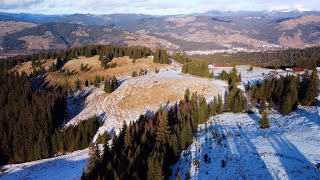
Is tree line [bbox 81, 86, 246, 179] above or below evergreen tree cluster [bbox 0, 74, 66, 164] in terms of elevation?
above

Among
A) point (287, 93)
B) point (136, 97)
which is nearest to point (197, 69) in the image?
point (136, 97)

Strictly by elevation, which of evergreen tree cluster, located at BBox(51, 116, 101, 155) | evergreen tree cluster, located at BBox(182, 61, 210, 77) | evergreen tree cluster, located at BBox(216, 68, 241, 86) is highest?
evergreen tree cluster, located at BBox(182, 61, 210, 77)

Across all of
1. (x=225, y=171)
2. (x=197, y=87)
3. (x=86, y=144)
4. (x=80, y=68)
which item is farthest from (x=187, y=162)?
(x=80, y=68)

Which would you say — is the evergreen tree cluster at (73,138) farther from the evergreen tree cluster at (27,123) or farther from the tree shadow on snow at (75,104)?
the tree shadow on snow at (75,104)

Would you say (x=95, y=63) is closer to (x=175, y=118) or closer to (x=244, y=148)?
(x=175, y=118)

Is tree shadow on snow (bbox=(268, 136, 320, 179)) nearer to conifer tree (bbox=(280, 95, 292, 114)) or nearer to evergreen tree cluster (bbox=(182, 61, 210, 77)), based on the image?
conifer tree (bbox=(280, 95, 292, 114))

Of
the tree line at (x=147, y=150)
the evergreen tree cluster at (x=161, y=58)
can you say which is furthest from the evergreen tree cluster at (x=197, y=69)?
the tree line at (x=147, y=150)

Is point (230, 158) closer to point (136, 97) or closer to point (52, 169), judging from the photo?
point (52, 169)

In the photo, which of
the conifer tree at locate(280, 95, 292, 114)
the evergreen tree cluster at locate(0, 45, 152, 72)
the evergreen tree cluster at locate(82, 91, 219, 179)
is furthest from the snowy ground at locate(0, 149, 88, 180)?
the evergreen tree cluster at locate(0, 45, 152, 72)
